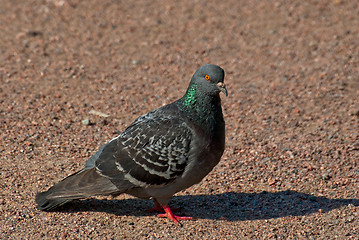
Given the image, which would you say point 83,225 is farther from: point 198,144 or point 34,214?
point 198,144

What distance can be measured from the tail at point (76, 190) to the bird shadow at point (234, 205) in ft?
0.88

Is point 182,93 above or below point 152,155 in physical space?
below

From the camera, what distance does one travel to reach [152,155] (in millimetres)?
6535

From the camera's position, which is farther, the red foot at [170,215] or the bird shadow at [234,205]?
the bird shadow at [234,205]

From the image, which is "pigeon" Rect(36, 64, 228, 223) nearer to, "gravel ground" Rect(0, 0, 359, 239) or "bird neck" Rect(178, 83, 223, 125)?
"bird neck" Rect(178, 83, 223, 125)

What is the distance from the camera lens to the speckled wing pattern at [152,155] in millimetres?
6496

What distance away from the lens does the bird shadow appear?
700 centimetres

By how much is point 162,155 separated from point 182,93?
12.9 feet

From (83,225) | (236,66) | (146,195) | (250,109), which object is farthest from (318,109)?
(83,225)

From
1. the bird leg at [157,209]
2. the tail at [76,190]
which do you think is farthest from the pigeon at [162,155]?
the bird leg at [157,209]

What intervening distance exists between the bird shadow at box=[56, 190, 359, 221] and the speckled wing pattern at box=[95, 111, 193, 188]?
686mm

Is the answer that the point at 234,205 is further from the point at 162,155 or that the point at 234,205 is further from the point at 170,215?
the point at 162,155

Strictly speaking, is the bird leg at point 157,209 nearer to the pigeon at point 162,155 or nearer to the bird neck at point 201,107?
the pigeon at point 162,155

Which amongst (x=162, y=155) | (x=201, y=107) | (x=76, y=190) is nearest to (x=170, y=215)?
(x=162, y=155)
